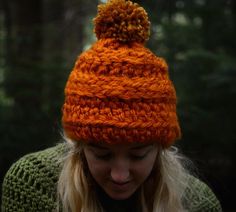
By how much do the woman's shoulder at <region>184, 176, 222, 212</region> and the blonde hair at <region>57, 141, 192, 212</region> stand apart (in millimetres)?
104

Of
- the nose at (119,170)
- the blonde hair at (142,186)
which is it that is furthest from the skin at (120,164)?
the blonde hair at (142,186)

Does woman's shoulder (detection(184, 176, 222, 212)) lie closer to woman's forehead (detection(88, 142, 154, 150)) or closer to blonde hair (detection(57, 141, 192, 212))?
blonde hair (detection(57, 141, 192, 212))

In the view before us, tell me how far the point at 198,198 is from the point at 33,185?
862 mm

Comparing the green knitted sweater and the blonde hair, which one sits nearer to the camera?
the blonde hair

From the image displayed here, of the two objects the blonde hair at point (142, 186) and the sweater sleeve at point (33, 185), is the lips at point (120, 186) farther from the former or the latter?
the sweater sleeve at point (33, 185)

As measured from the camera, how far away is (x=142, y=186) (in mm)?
2613

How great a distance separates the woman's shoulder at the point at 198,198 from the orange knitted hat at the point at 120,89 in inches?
21.8

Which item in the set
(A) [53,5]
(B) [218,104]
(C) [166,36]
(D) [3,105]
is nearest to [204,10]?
(C) [166,36]

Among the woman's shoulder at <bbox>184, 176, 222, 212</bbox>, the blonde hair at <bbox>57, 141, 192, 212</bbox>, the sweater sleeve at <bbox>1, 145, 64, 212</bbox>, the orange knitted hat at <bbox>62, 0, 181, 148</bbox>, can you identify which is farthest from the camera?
the woman's shoulder at <bbox>184, 176, 222, 212</bbox>

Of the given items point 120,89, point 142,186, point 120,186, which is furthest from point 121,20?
point 142,186

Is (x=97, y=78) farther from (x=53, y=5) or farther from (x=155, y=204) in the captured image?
(x=53, y=5)

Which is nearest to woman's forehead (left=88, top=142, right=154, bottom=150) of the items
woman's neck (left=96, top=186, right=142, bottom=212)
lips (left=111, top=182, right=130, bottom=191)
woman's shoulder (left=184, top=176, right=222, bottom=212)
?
lips (left=111, top=182, right=130, bottom=191)

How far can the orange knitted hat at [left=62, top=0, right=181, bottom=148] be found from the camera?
7.14 feet

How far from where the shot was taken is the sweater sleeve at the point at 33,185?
260cm
